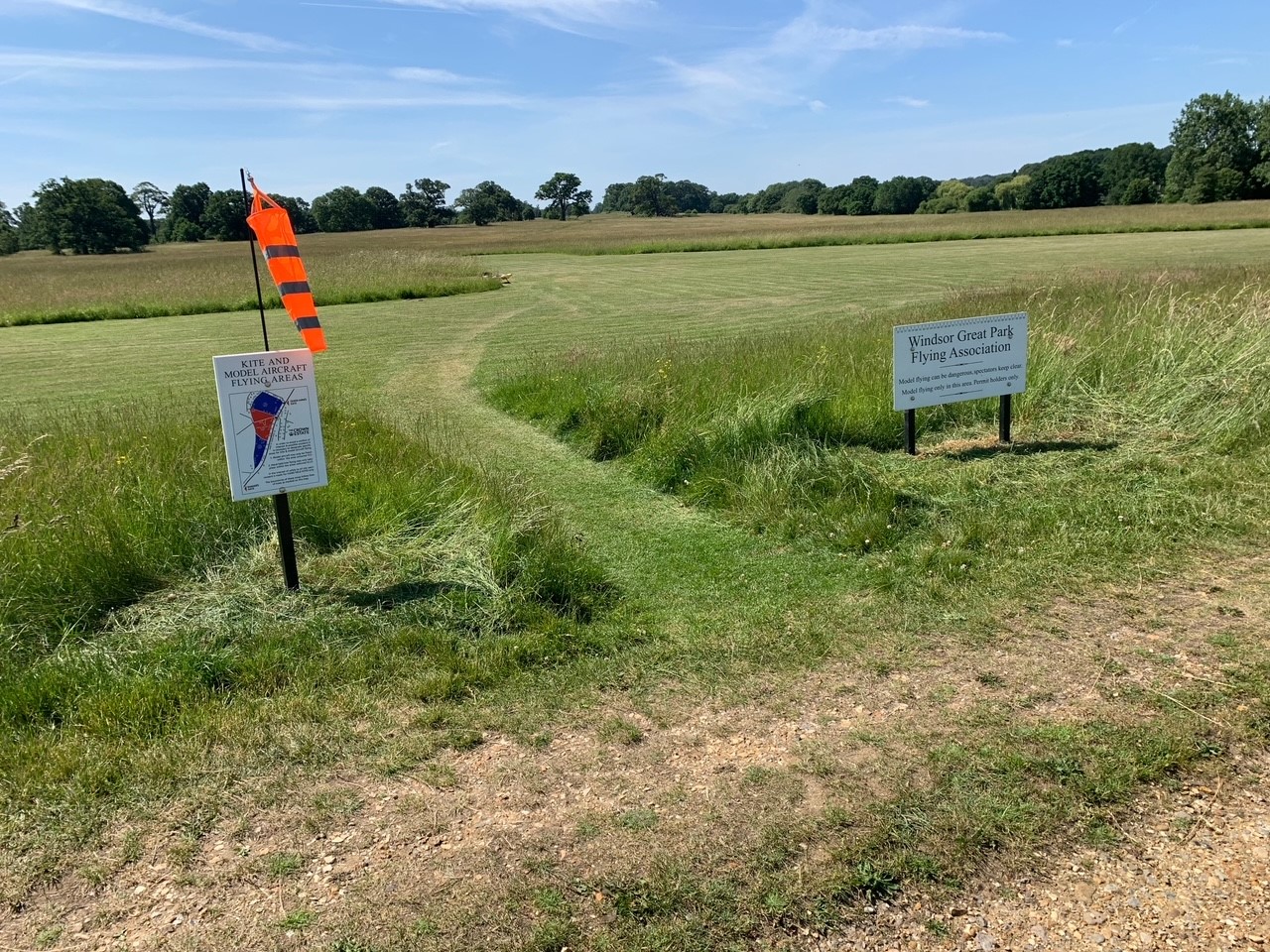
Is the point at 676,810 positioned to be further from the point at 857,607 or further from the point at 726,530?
the point at 726,530

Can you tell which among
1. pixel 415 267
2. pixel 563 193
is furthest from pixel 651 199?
pixel 415 267

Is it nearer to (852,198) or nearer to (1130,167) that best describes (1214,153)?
(1130,167)

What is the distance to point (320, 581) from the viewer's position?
5.40 meters

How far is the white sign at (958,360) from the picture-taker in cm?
762

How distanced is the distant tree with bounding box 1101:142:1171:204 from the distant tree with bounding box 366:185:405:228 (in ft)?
287

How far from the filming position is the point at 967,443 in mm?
8484

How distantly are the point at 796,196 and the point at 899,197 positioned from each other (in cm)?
2342

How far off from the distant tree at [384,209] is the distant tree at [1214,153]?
88.3 metres

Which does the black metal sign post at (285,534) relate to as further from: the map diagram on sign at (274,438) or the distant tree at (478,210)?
the distant tree at (478,210)

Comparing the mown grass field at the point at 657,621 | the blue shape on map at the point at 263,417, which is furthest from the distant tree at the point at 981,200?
the blue shape on map at the point at 263,417

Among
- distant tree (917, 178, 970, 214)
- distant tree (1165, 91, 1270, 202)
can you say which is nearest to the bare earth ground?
distant tree (1165, 91, 1270, 202)

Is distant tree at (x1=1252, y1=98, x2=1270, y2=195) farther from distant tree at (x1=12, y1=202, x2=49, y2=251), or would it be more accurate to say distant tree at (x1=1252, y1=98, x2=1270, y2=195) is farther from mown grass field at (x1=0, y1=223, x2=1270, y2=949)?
distant tree at (x1=12, y1=202, x2=49, y2=251)

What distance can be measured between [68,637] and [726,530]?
426cm

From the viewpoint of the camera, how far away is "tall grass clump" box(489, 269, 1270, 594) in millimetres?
5824
